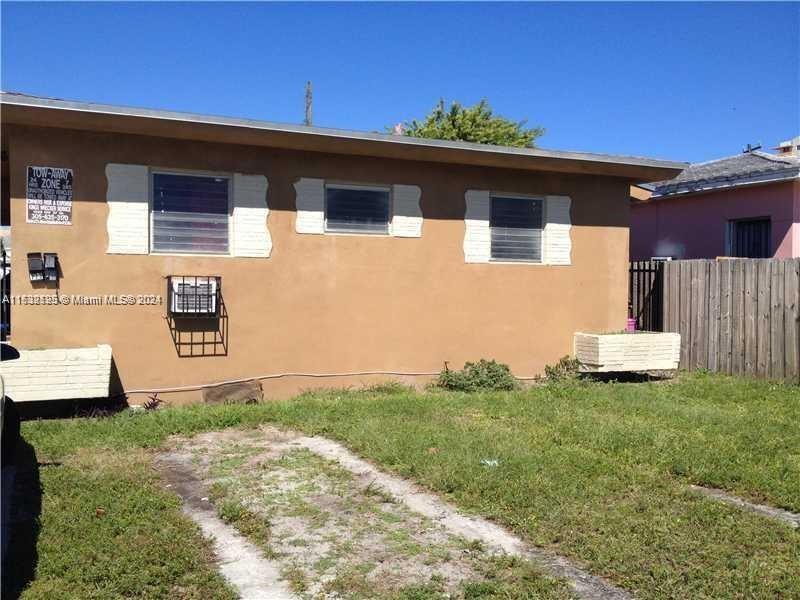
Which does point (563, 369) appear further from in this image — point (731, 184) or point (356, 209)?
point (731, 184)

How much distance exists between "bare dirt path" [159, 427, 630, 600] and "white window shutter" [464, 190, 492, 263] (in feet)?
14.1

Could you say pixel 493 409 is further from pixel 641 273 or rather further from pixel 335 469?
pixel 641 273

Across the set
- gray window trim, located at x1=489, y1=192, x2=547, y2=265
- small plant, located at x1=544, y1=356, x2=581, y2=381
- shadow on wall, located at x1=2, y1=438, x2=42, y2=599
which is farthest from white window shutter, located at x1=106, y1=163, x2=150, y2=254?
small plant, located at x1=544, y1=356, x2=581, y2=381

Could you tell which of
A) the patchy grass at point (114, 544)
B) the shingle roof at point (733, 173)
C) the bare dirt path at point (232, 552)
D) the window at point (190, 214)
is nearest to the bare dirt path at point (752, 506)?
the bare dirt path at point (232, 552)

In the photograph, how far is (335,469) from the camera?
18.5ft

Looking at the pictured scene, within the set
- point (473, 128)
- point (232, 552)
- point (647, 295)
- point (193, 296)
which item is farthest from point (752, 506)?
point (473, 128)

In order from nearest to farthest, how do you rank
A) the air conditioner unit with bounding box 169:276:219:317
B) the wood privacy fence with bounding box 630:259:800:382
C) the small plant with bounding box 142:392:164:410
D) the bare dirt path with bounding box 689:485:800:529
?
the bare dirt path with bounding box 689:485:800:529, the small plant with bounding box 142:392:164:410, the air conditioner unit with bounding box 169:276:219:317, the wood privacy fence with bounding box 630:259:800:382

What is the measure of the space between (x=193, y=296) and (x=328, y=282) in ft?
5.62

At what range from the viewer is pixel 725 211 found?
1430 centimetres

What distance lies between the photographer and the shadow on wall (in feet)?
11.7

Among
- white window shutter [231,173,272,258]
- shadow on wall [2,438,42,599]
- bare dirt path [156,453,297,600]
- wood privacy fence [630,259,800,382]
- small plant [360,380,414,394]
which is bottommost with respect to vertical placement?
bare dirt path [156,453,297,600]

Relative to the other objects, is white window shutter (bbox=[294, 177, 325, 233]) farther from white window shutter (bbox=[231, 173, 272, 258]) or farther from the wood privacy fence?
the wood privacy fence

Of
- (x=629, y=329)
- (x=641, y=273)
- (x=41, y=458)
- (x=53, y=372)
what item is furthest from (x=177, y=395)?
(x=641, y=273)

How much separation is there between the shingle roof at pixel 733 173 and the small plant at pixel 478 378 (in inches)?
219
